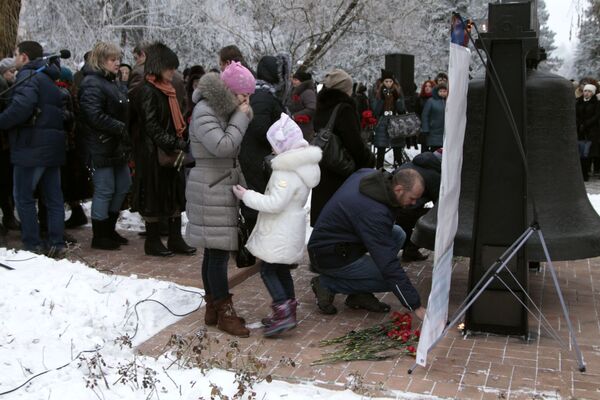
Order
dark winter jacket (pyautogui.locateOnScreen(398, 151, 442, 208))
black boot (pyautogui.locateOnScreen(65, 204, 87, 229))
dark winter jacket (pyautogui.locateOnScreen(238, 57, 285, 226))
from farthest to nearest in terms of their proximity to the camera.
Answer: black boot (pyautogui.locateOnScreen(65, 204, 87, 229)) < dark winter jacket (pyautogui.locateOnScreen(238, 57, 285, 226)) < dark winter jacket (pyautogui.locateOnScreen(398, 151, 442, 208))

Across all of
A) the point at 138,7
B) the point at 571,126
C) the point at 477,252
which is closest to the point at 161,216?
the point at 477,252

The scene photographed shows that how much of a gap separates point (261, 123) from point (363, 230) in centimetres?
177

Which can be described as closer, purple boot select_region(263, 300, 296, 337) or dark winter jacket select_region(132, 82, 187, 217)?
purple boot select_region(263, 300, 296, 337)

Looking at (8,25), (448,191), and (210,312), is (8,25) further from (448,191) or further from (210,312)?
(448,191)

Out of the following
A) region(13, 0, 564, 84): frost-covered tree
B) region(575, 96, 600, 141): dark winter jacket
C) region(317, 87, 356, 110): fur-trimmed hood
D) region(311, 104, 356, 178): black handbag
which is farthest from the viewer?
region(13, 0, 564, 84): frost-covered tree

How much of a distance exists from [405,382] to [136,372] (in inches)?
58.6

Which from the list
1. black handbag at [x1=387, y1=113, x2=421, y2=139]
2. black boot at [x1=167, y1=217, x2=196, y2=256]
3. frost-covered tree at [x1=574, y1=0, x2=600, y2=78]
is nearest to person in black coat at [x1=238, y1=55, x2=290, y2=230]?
black boot at [x1=167, y1=217, x2=196, y2=256]

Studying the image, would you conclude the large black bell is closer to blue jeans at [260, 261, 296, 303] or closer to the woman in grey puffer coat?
blue jeans at [260, 261, 296, 303]

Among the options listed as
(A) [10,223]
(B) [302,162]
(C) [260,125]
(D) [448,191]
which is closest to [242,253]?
(B) [302,162]

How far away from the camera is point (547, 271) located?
23.1 feet

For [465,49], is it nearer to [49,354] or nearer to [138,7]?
[49,354]

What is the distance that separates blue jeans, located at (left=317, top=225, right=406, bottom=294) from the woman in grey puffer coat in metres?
0.79

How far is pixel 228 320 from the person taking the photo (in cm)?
528

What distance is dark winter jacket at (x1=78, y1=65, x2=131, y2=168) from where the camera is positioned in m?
7.18
